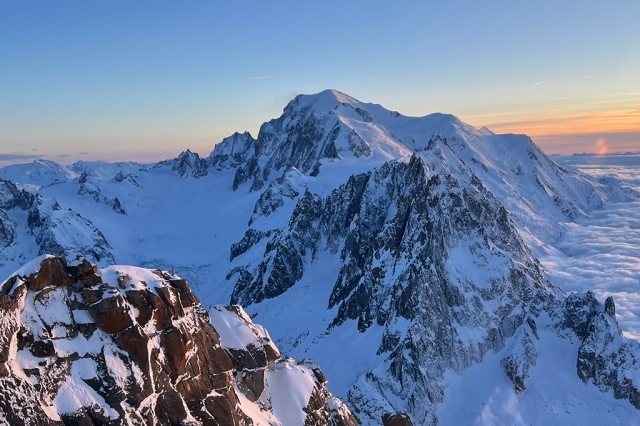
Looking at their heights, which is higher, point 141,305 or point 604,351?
point 141,305

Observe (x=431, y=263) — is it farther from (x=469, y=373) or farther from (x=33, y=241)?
(x=33, y=241)

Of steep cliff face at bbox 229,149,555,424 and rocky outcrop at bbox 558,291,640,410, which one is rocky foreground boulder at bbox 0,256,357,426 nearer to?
steep cliff face at bbox 229,149,555,424

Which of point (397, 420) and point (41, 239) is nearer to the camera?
point (397, 420)

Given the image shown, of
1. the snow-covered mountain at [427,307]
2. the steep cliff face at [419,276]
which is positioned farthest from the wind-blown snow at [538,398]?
the steep cliff face at [419,276]

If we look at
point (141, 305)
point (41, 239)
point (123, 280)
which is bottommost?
point (41, 239)

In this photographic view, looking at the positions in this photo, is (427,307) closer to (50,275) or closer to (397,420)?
(397,420)

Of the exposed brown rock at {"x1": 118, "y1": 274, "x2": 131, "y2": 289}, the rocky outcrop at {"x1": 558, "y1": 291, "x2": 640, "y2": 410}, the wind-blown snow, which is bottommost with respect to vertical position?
the wind-blown snow

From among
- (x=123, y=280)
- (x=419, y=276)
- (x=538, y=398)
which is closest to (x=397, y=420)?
(x=123, y=280)

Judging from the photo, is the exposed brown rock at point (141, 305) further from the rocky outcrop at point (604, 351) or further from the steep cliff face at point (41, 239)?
the steep cliff face at point (41, 239)

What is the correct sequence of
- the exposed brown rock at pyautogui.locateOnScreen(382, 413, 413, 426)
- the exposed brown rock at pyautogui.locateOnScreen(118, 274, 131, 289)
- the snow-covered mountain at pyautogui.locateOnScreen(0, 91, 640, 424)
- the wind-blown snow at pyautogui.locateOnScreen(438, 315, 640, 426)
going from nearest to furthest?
the exposed brown rock at pyautogui.locateOnScreen(118, 274, 131, 289) → the exposed brown rock at pyautogui.locateOnScreen(382, 413, 413, 426) → the wind-blown snow at pyautogui.locateOnScreen(438, 315, 640, 426) → the snow-covered mountain at pyautogui.locateOnScreen(0, 91, 640, 424)

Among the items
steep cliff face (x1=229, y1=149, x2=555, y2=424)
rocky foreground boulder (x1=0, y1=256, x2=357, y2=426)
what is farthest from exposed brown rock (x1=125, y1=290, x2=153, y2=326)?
steep cliff face (x1=229, y1=149, x2=555, y2=424)
